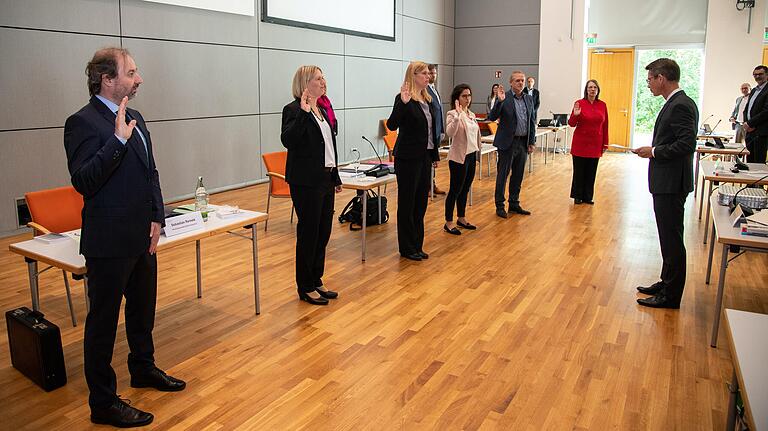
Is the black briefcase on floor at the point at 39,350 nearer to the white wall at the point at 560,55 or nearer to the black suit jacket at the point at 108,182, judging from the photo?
the black suit jacket at the point at 108,182

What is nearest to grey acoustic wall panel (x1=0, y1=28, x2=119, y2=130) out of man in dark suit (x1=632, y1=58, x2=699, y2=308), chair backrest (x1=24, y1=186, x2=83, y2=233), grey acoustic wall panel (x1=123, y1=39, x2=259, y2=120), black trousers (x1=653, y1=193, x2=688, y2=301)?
grey acoustic wall panel (x1=123, y1=39, x2=259, y2=120)

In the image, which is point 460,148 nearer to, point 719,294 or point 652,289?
point 652,289

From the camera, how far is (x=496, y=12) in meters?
15.0

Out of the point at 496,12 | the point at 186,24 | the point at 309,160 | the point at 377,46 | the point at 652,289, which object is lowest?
the point at 652,289

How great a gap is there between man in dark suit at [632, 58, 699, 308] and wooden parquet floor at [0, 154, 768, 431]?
1.66ft

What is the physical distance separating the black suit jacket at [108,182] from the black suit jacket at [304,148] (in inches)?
53.7

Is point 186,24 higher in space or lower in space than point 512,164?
higher

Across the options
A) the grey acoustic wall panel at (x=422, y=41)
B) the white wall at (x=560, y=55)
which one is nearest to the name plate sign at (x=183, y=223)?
the grey acoustic wall panel at (x=422, y=41)

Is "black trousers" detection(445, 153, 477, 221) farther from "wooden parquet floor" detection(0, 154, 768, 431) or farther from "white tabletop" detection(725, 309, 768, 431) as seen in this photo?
"white tabletop" detection(725, 309, 768, 431)

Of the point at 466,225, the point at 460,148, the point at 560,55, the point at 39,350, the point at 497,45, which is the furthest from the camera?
the point at 497,45

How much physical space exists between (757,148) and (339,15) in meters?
6.81

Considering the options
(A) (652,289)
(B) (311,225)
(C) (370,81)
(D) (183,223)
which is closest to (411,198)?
(B) (311,225)

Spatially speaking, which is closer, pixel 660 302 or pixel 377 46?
pixel 660 302

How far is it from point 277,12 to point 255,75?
1.06 meters
